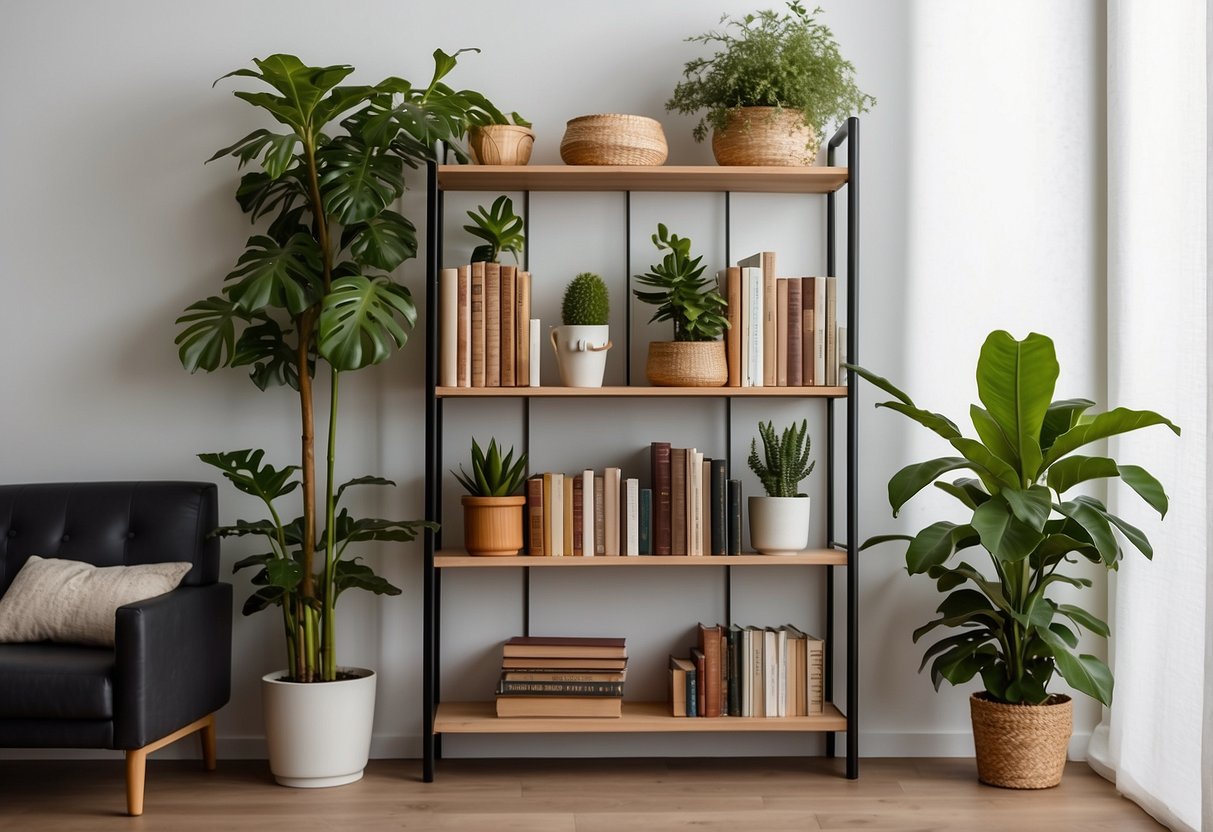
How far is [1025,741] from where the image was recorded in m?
2.93

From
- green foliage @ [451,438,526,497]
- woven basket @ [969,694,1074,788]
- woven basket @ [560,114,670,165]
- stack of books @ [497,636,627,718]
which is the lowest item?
woven basket @ [969,694,1074,788]

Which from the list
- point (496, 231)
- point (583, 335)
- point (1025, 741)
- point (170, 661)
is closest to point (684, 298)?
point (583, 335)

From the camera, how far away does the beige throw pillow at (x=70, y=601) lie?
2.83 meters

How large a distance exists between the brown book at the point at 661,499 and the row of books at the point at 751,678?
0.29 m

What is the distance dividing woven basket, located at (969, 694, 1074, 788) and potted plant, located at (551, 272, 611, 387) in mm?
1386

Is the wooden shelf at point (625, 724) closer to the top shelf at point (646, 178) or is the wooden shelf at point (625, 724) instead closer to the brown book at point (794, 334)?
the brown book at point (794, 334)

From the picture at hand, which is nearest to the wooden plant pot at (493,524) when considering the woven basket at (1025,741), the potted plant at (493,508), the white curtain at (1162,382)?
the potted plant at (493,508)

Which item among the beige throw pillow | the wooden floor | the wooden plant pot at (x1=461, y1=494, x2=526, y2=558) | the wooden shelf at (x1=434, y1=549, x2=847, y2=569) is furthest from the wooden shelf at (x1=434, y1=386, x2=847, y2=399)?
the wooden floor

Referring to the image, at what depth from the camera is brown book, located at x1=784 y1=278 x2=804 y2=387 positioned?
3062mm

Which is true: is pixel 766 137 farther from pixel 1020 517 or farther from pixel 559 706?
pixel 559 706

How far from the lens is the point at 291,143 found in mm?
2820

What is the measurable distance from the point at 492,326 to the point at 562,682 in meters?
1.00

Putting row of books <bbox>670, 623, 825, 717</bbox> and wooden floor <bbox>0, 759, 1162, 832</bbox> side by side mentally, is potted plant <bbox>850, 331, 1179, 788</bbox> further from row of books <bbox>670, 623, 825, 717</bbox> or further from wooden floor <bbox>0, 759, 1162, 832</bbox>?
row of books <bbox>670, 623, 825, 717</bbox>

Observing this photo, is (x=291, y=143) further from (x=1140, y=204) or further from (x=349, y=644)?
(x=1140, y=204)
